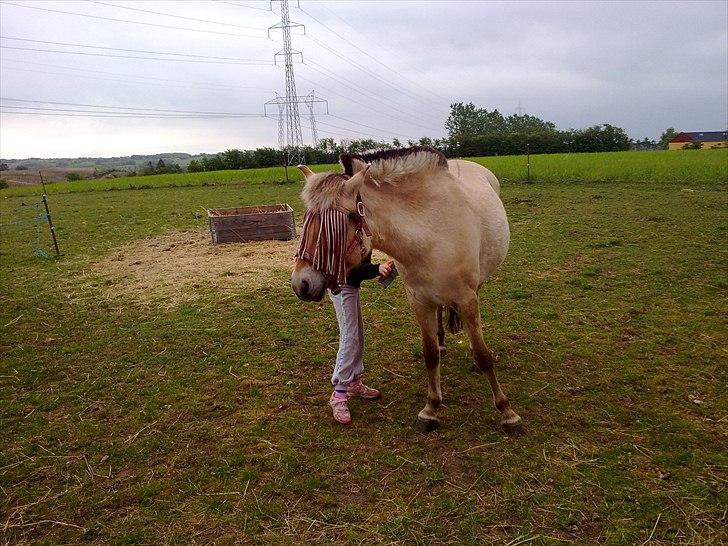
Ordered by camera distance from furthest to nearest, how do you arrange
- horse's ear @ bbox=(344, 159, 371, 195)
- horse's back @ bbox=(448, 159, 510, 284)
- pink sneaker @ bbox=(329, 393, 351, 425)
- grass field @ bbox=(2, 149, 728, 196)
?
grass field @ bbox=(2, 149, 728, 196)
pink sneaker @ bbox=(329, 393, 351, 425)
horse's back @ bbox=(448, 159, 510, 284)
horse's ear @ bbox=(344, 159, 371, 195)

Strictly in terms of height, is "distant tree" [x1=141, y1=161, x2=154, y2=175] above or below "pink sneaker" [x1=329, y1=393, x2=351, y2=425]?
above

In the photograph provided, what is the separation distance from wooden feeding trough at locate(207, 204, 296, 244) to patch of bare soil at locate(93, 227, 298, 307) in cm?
20

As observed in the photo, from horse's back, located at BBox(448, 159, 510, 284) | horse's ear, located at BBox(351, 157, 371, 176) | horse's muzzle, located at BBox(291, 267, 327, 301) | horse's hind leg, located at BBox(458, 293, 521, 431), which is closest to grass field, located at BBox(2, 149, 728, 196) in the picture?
horse's back, located at BBox(448, 159, 510, 284)

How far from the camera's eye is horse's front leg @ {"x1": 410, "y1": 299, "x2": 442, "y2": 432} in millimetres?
3504

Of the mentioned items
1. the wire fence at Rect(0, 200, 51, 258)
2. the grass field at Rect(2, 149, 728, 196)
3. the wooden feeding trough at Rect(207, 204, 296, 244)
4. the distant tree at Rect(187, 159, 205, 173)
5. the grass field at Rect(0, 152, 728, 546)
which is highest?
the distant tree at Rect(187, 159, 205, 173)

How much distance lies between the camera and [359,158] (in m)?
3.03

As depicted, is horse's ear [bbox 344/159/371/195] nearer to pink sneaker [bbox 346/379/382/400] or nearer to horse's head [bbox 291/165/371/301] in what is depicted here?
horse's head [bbox 291/165/371/301]

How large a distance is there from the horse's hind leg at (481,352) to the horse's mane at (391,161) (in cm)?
100

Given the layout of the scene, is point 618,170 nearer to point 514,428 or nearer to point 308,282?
point 514,428

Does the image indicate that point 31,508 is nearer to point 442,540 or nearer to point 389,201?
point 442,540

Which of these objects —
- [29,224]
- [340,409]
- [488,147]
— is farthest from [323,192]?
[488,147]

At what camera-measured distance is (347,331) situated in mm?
3744

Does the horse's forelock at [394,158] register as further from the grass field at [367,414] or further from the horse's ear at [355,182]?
the grass field at [367,414]

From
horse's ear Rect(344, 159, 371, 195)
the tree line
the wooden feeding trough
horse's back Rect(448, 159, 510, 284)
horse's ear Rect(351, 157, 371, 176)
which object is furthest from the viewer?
the tree line
